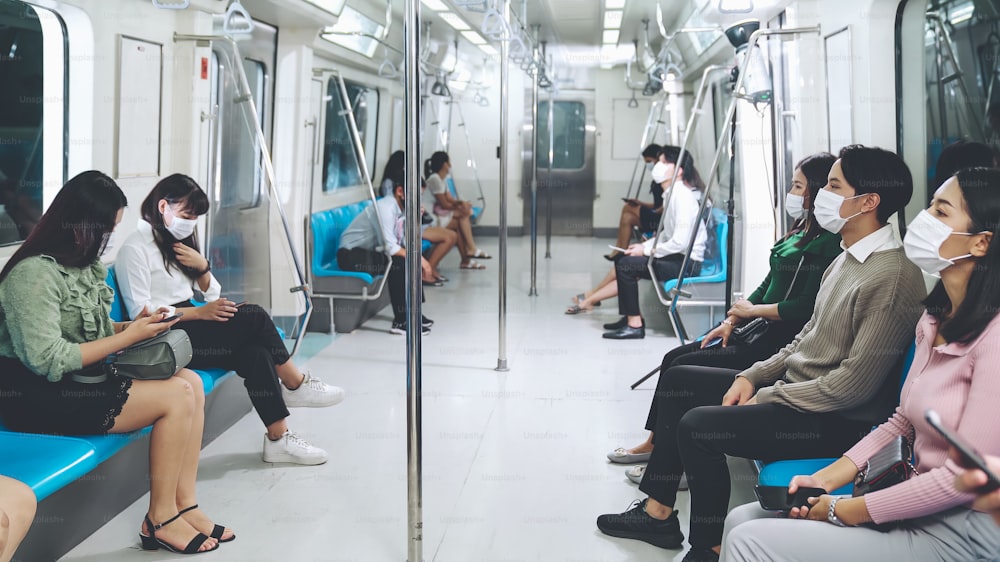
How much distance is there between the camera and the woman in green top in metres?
3.28

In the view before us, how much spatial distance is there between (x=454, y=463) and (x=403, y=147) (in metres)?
1.52

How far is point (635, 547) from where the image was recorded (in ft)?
9.59

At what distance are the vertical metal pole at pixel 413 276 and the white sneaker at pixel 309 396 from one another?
149cm

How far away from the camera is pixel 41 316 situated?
2605mm

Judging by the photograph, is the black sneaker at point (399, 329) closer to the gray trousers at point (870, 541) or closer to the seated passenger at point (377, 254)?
the seated passenger at point (377, 254)

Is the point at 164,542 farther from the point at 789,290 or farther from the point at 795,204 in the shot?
the point at 795,204

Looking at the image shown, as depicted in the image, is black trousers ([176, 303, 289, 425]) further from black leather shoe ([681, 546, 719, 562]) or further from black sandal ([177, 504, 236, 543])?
black leather shoe ([681, 546, 719, 562])

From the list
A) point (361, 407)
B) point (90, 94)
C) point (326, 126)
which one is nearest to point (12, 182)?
point (90, 94)

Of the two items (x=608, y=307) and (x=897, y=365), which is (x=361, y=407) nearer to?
(x=897, y=365)

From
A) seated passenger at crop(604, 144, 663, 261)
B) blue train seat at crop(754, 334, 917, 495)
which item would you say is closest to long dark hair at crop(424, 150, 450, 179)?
seated passenger at crop(604, 144, 663, 261)

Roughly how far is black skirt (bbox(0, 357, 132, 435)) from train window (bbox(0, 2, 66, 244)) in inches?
33.5

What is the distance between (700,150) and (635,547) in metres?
6.34

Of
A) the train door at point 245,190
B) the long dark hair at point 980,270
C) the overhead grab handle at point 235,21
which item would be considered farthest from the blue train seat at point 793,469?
the train door at point 245,190

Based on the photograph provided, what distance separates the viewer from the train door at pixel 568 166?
525 inches
